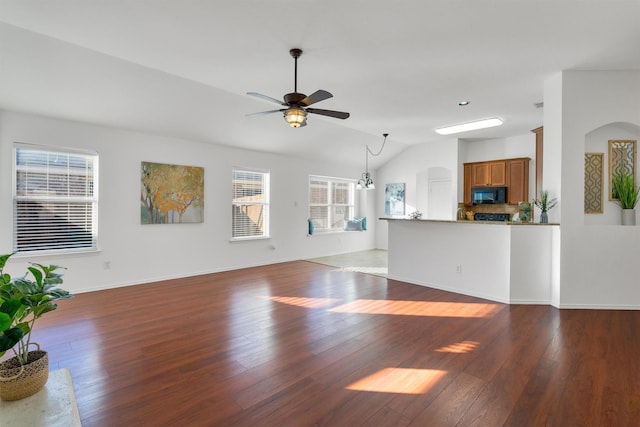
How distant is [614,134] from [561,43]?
1.90 metres

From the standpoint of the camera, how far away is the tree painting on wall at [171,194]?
207 inches

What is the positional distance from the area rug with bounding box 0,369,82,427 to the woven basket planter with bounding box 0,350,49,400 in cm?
4

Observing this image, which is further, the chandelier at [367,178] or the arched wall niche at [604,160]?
the chandelier at [367,178]

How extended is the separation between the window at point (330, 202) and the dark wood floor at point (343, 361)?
4141mm

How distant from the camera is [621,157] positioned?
13.6 ft

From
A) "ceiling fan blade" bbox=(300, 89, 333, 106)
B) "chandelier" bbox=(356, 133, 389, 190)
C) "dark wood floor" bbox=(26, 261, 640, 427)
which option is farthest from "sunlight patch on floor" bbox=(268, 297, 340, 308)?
"chandelier" bbox=(356, 133, 389, 190)

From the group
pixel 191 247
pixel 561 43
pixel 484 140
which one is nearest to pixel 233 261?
pixel 191 247

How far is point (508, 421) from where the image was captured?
73.4 inches

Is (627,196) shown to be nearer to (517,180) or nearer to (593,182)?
(593,182)

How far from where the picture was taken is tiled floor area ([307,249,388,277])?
21.0ft

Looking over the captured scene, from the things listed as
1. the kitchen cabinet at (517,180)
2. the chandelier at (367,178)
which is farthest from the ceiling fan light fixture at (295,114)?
the kitchen cabinet at (517,180)

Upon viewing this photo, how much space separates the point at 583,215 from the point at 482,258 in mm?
1284

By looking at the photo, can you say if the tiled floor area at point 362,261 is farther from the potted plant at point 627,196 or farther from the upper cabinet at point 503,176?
the potted plant at point 627,196

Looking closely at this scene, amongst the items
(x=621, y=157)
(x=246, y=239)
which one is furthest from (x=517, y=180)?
(x=246, y=239)
